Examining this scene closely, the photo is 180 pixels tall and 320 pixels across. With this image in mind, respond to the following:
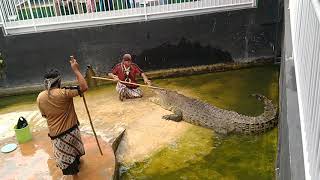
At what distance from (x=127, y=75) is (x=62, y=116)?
3.31 m

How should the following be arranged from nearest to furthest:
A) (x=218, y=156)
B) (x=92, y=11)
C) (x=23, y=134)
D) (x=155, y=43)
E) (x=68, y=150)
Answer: (x=68, y=150)
(x=218, y=156)
(x=23, y=134)
(x=92, y=11)
(x=155, y=43)

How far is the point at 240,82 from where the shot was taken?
9438 mm

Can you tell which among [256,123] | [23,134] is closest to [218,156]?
[256,123]

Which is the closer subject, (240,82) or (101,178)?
(101,178)

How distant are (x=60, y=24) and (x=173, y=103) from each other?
3.67m

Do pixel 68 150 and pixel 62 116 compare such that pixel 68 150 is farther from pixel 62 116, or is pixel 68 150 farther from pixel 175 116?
pixel 175 116

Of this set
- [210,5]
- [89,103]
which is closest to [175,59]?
[210,5]

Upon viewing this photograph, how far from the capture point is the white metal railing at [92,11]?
31.5 ft

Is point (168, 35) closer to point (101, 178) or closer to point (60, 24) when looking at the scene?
point (60, 24)

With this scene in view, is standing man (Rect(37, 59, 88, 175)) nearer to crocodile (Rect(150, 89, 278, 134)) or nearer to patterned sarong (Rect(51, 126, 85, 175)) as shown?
patterned sarong (Rect(51, 126, 85, 175))

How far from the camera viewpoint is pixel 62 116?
18.2 feet

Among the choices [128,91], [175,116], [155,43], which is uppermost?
[155,43]

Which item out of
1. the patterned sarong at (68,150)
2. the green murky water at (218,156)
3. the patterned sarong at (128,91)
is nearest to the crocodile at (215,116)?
the green murky water at (218,156)

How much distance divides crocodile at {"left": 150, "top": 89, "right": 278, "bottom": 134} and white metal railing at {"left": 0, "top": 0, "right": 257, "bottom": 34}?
2277mm
